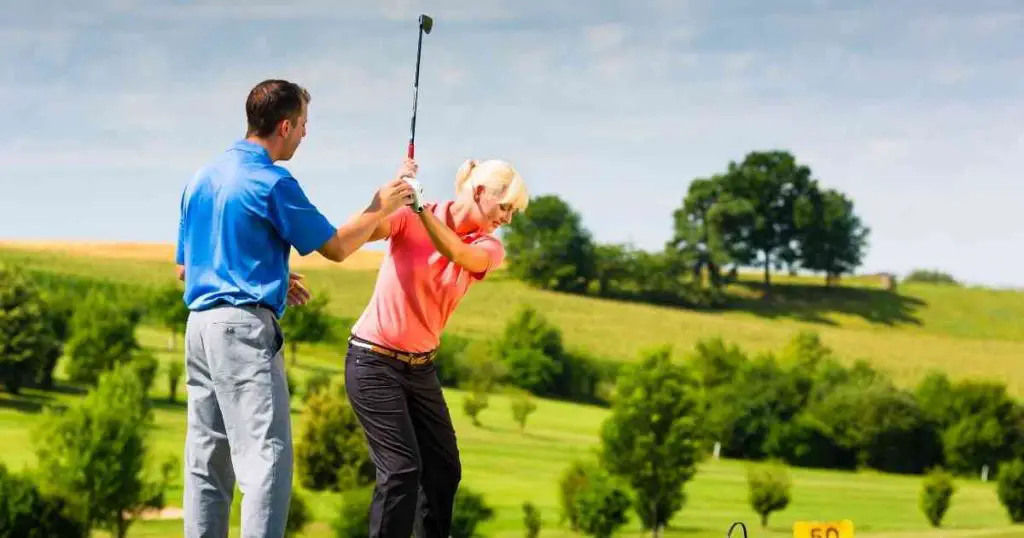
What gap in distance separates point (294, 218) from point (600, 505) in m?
69.0

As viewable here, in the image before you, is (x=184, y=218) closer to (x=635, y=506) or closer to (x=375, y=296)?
(x=375, y=296)

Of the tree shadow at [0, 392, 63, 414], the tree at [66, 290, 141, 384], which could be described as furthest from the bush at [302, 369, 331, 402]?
the tree shadow at [0, 392, 63, 414]

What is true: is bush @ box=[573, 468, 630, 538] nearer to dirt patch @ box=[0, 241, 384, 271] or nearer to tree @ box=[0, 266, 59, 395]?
tree @ box=[0, 266, 59, 395]

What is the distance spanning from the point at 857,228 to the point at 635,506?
247 feet

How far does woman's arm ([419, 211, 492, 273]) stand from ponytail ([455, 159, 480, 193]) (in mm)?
466

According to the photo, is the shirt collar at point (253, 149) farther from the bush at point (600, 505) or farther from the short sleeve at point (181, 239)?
the bush at point (600, 505)

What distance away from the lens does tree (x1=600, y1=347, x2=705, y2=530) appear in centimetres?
8194

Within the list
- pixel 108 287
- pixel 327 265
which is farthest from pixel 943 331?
pixel 108 287

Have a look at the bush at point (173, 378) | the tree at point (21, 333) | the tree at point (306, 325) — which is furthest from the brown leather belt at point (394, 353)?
the tree at point (306, 325)

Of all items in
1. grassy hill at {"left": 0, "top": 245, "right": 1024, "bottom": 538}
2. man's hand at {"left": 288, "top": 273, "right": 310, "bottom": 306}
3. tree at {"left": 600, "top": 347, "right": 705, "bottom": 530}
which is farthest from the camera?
tree at {"left": 600, "top": 347, "right": 705, "bottom": 530}

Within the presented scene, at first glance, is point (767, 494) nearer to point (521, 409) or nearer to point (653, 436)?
point (653, 436)

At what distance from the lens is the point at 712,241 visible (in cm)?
14188

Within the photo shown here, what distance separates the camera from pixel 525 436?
89.8 m

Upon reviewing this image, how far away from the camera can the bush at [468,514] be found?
2454 inches
